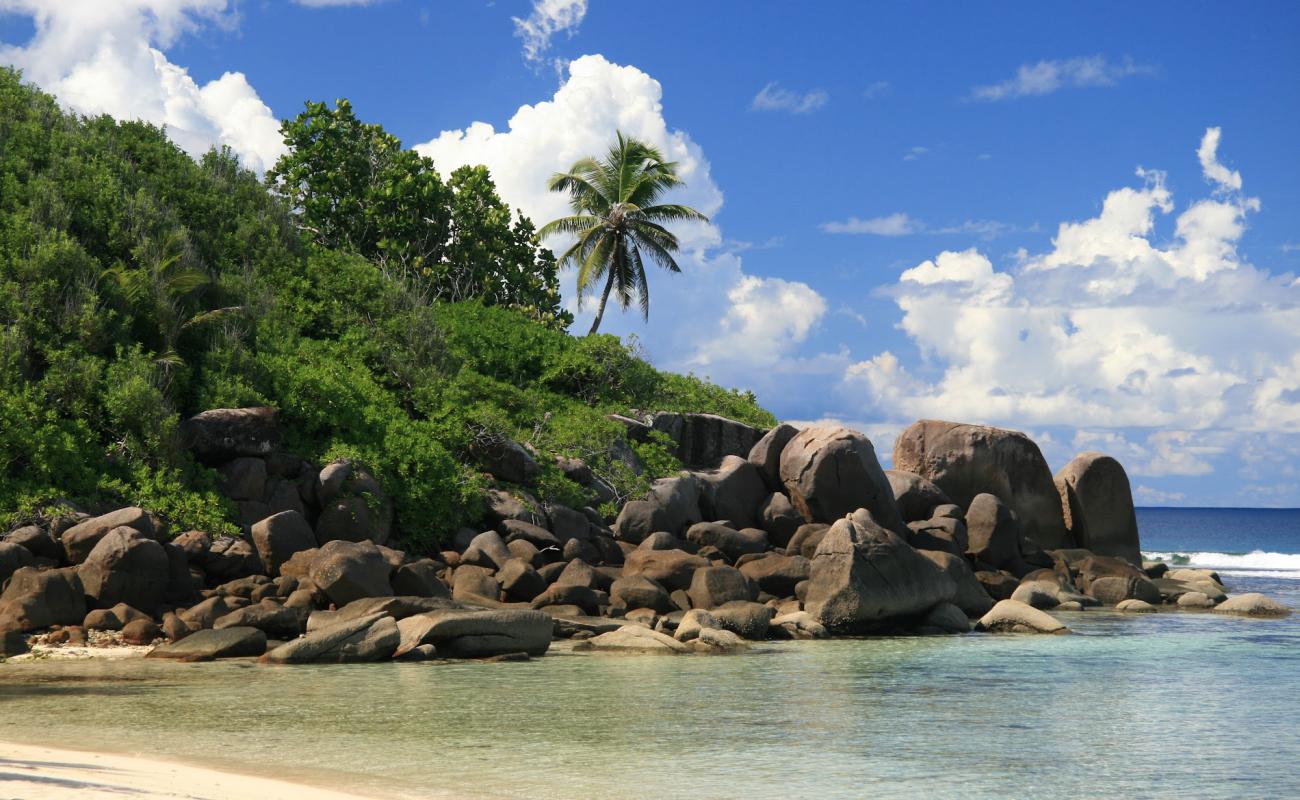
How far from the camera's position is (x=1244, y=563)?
5050 cm

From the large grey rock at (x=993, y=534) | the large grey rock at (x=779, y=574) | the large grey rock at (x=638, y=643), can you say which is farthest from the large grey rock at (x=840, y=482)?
the large grey rock at (x=638, y=643)

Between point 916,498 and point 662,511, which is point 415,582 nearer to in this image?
point 662,511

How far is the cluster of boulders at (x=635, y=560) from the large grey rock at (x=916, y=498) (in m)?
0.05

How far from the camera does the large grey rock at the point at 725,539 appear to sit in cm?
2323

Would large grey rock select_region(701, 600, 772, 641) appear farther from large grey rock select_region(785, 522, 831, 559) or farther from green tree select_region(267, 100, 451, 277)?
green tree select_region(267, 100, 451, 277)

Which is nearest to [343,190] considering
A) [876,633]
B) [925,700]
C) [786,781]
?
[876,633]

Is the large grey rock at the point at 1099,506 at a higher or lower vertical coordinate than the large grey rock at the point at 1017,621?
higher

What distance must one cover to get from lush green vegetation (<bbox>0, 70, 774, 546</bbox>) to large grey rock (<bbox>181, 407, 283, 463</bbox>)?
1.53 feet

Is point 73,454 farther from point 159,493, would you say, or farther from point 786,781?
point 786,781

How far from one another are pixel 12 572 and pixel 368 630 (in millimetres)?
5611

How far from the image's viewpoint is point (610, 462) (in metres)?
26.5

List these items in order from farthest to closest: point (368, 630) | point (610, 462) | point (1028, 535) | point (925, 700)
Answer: point (1028, 535), point (610, 462), point (368, 630), point (925, 700)

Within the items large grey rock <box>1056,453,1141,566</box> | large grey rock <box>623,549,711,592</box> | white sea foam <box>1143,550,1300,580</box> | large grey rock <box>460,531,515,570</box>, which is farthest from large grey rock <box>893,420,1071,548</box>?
white sea foam <box>1143,550,1300,580</box>

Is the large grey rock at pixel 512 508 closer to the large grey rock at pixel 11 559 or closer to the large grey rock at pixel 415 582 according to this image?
the large grey rock at pixel 415 582
